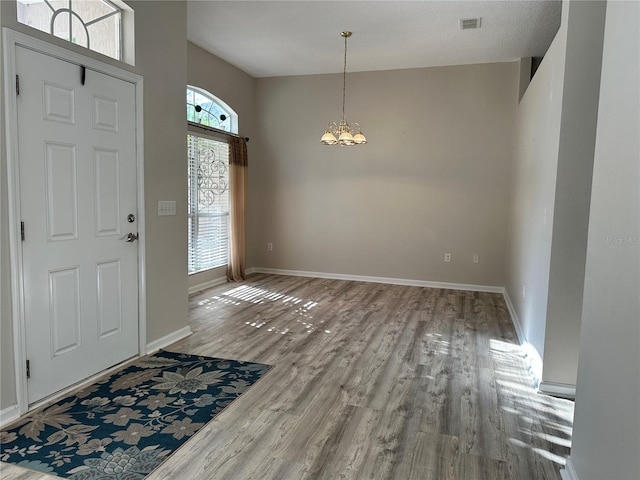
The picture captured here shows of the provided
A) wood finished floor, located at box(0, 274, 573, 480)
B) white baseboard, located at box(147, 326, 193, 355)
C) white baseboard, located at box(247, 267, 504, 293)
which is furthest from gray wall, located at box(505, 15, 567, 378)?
white baseboard, located at box(147, 326, 193, 355)

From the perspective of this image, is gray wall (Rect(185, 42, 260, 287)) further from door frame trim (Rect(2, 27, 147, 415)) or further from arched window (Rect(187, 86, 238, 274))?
door frame trim (Rect(2, 27, 147, 415))

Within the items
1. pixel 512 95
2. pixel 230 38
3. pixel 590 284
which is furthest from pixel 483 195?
pixel 590 284

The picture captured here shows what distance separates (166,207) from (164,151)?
1.50 feet

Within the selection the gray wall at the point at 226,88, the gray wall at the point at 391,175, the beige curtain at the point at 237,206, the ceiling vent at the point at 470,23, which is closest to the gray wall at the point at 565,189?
the ceiling vent at the point at 470,23

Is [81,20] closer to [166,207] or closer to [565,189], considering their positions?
[166,207]

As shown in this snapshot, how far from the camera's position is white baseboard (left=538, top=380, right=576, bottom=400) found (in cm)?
285

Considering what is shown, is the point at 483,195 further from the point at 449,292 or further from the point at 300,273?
the point at 300,273

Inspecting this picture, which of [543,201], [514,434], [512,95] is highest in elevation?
[512,95]

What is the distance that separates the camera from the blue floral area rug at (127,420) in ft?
6.75

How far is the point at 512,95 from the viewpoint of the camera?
18.5 ft

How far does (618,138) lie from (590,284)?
0.65m

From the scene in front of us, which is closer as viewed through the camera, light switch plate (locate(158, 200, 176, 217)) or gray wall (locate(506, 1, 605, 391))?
gray wall (locate(506, 1, 605, 391))

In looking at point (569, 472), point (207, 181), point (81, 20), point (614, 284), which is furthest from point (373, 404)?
point (207, 181)

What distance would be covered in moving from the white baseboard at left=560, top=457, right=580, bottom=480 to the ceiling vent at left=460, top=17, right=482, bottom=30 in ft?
13.0
